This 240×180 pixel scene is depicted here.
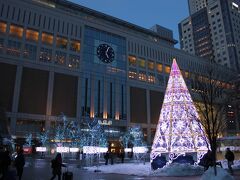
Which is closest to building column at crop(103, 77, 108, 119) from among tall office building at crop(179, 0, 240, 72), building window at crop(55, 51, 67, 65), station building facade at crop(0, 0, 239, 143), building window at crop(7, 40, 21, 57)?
station building facade at crop(0, 0, 239, 143)

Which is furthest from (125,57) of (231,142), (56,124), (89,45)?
(231,142)

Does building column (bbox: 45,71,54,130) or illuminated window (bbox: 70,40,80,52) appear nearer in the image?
building column (bbox: 45,71,54,130)

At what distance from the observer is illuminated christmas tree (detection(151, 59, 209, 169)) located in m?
17.8

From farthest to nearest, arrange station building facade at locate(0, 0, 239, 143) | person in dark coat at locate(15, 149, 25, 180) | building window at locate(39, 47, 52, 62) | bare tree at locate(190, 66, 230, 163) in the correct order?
building window at locate(39, 47, 52, 62)
station building facade at locate(0, 0, 239, 143)
bare tree at locate(190, 66, 230, 163)
person in dark coat at locate(15, 149, 25, 180)

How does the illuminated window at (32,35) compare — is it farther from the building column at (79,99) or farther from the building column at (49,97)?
the building column at (79,99)

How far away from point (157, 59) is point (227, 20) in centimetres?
6462

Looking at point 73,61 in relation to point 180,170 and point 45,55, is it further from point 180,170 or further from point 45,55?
point 180,170

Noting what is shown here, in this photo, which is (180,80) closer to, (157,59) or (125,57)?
(125,57)

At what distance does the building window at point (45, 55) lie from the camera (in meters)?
62.0

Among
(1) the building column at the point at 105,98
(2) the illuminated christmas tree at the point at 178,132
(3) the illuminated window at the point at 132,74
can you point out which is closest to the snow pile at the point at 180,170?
(2) the illuminated christmas tree at the point at 178,132

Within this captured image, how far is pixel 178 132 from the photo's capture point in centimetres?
1794

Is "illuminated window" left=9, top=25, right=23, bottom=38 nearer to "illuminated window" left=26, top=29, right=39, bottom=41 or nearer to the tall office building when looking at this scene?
"illuminated window" left=26, top=29, right=39, bottom=41

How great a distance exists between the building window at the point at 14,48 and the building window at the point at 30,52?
1.55m

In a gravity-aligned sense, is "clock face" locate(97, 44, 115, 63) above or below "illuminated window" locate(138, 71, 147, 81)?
above
